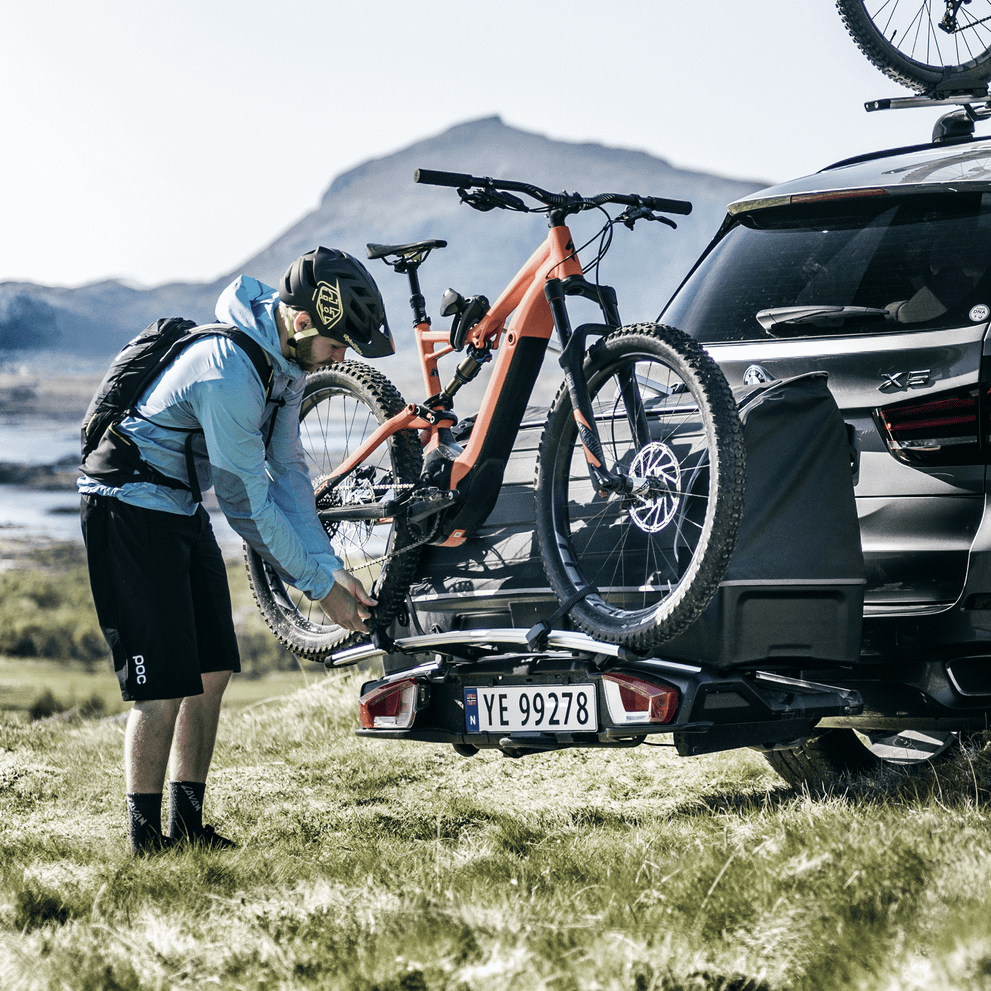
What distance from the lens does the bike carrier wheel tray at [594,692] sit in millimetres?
3242

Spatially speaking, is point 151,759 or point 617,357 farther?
point 151,759

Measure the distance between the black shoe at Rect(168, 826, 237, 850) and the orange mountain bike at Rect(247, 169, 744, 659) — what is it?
0.71m

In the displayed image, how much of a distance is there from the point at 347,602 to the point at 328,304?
0.91 metres

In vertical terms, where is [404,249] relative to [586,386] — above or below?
above

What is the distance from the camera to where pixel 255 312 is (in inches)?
151

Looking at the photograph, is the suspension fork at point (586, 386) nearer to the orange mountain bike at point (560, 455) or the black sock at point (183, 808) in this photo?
the orange mountain bike at point (560, 455)

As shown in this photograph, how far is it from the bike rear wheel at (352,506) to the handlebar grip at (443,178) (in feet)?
3.11

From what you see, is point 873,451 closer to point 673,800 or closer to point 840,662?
point 840,662

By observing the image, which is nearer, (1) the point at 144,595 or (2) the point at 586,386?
(2) the point at 586,386

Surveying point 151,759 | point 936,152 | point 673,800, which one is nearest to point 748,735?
point 673,800

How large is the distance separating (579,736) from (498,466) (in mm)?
912

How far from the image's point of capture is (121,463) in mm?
3805

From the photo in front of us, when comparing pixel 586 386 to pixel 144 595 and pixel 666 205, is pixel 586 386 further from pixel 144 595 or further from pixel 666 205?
pixel 144 595

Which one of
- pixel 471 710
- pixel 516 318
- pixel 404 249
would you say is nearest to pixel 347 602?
pixel 471 710
